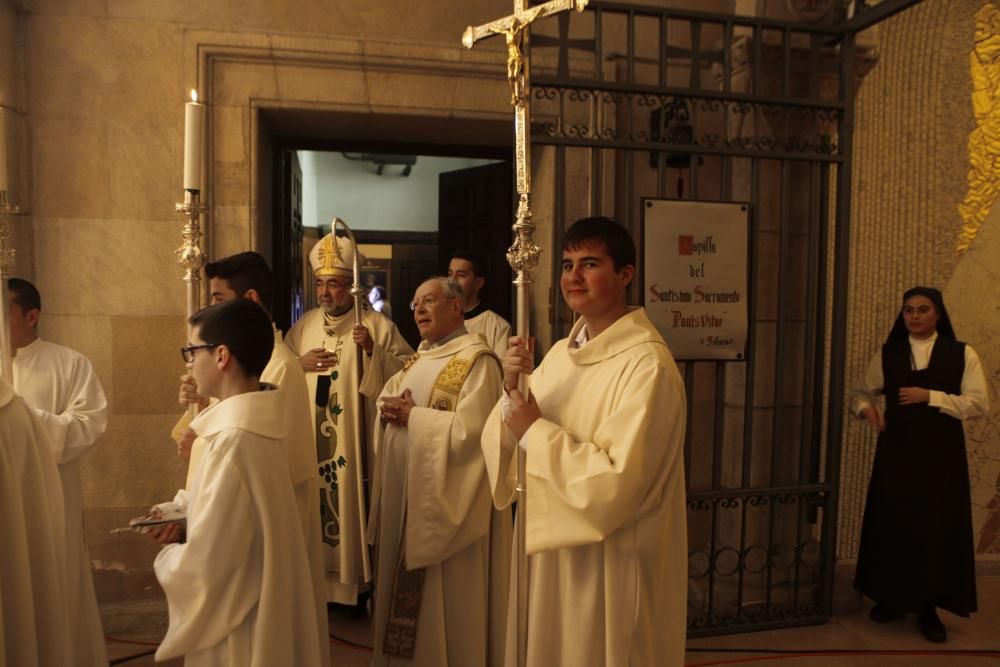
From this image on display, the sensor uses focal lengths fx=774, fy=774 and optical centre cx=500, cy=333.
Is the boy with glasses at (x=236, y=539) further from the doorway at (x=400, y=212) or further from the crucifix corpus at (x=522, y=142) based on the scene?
the doorway at (x=400, y=212)

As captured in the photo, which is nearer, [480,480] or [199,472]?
[199,472]

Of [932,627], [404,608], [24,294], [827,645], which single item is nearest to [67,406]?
[24,294]

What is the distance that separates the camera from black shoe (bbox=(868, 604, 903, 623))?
4.34m

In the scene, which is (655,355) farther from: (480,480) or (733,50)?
(733,50)

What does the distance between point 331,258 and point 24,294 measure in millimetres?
1480

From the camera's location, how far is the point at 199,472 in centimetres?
198

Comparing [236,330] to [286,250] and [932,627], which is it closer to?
[286,250]

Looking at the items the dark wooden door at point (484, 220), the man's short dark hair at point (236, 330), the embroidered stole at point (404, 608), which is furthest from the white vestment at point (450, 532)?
the dark wooden door at point (484, 220)

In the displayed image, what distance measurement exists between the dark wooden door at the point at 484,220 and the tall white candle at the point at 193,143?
3158 mm

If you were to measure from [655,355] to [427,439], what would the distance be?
47.2 inches

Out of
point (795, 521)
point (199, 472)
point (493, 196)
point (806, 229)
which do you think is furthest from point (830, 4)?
point (199, 472)

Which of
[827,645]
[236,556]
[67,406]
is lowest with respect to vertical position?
[827,645]

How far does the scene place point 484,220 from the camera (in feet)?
18.9

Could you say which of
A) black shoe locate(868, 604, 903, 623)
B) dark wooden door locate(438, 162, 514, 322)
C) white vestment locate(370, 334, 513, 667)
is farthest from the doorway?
black shoe locate(868, 604, 903, 623)
